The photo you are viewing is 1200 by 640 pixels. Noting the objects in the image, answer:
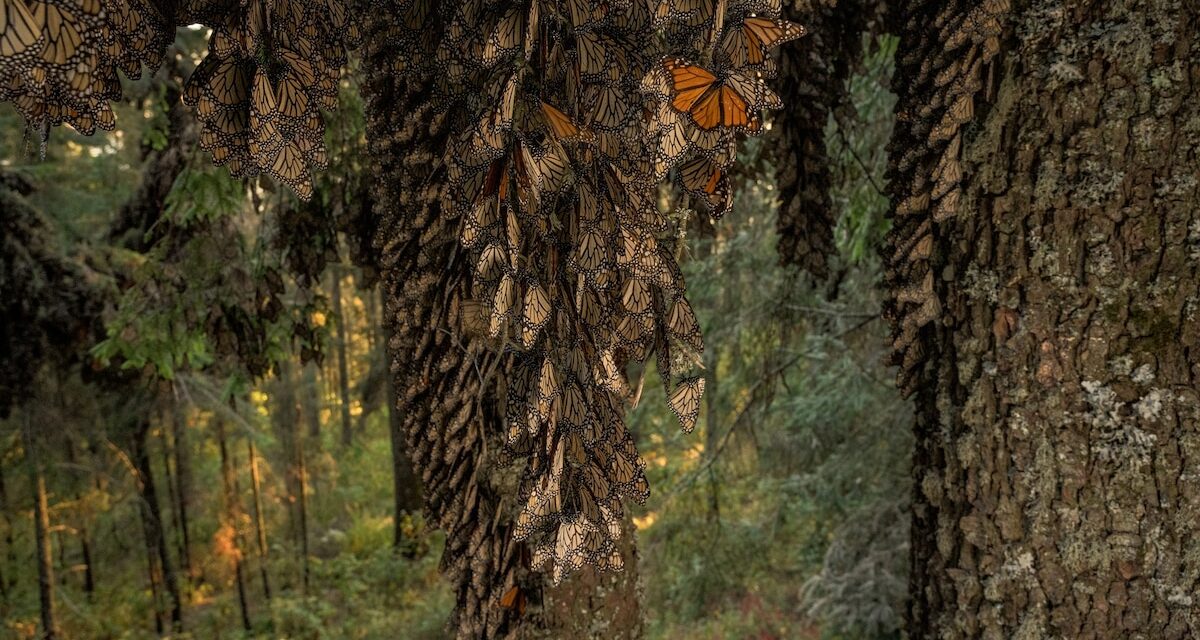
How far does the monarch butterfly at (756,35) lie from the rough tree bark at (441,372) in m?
0.64

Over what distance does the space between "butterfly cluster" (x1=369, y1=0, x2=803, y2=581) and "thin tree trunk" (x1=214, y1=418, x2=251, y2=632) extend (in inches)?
472

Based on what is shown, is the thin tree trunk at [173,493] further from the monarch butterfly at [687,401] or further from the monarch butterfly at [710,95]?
the monarch butterfly at [710,95]

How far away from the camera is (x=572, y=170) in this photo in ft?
3.36

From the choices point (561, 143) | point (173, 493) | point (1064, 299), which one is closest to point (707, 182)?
point (561, 143)

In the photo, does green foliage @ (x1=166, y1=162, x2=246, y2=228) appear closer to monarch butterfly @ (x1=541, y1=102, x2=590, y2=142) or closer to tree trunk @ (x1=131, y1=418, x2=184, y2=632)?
monarch butterfly @ (x1=541, y1=102, x2=590, y2=142)

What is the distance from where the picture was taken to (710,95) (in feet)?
2.90

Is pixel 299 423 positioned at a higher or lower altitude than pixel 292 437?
higher

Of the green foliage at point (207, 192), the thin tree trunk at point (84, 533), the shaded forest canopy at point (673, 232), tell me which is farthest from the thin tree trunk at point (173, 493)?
the shaded forest canopy at point (673, 232)

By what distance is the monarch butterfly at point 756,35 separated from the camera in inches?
37.6

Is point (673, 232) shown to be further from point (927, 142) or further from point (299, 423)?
point (299, 423)

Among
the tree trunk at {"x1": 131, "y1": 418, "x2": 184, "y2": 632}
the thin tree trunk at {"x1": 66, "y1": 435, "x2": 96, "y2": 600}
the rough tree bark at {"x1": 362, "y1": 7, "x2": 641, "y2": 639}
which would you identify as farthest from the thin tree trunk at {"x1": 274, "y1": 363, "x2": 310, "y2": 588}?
the rough tree bark at {"x1": 362, "y1": 7, "x2": 641, "y2": 639}

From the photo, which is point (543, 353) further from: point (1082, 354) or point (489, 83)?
point (1082, 354)

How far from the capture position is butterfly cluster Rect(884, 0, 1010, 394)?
157cm

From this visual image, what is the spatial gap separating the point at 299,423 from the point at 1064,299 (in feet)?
49.0
